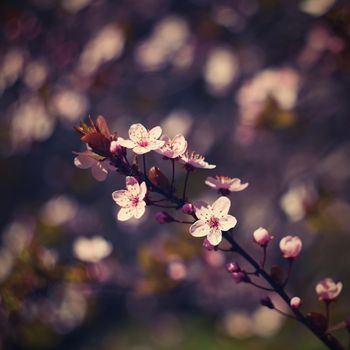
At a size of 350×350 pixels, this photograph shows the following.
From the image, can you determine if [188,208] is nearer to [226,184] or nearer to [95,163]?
[226,184]

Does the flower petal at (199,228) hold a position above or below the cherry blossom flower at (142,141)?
below

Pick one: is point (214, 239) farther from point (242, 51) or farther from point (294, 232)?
point (242, 51)

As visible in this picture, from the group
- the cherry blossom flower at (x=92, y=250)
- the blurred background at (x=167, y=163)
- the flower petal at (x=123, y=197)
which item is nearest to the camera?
the flower petal at (x=123, y=197)

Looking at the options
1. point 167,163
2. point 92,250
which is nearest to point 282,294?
point 92,250

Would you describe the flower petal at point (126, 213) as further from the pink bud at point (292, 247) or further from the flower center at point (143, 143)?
the pink bud at point (292, 247)

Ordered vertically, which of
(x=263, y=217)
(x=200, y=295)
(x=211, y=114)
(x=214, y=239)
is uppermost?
(x=214, y=239)

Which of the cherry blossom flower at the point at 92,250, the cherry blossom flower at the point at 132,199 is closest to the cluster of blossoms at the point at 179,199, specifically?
the cherry blossom flower at the point at 132,199

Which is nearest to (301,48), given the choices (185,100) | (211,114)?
(211,114)
